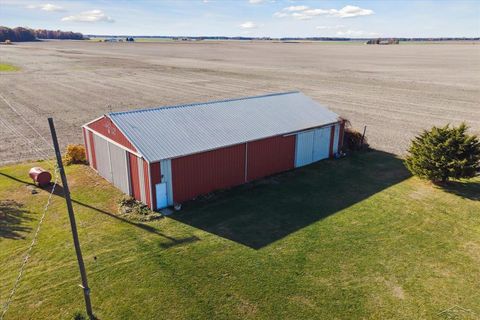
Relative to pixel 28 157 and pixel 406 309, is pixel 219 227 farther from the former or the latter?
pixel 28 157

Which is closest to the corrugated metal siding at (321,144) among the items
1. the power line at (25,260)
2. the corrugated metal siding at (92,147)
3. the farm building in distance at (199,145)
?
the farm building in distance at (199,145)

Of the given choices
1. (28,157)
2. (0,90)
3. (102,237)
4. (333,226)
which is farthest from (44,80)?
(333,226)

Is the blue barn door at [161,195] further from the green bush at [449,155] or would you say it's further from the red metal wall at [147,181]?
the green bush at [449,155]

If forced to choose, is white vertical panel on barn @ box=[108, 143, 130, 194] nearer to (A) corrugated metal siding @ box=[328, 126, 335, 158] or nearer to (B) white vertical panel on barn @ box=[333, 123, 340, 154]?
(A) corrugated metal siding @ box=[328, 126, 335, 158]

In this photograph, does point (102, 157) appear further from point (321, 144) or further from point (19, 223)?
point (321, 144)

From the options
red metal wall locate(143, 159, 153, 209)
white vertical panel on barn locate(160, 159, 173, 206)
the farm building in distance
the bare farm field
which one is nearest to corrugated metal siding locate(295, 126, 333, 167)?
the farm building in distance

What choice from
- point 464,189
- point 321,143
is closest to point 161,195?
point 321,143
